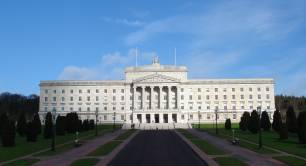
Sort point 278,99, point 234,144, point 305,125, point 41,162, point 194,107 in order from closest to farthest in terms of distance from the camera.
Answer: point 41,162
point 305,125
point 234,144
point 194,107
point 278,99

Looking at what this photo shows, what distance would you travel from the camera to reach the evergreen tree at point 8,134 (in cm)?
4769

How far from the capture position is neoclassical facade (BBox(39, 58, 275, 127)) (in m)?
143

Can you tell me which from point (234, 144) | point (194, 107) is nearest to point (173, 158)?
point (234, 144)

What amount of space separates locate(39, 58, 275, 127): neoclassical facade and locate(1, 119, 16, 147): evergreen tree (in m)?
91.7

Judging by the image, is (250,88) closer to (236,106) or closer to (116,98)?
(236,106)

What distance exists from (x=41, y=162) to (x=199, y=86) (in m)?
117

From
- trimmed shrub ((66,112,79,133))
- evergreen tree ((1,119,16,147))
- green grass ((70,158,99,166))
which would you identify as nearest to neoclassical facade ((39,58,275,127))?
trimmed shrub ((66,112,79,133))

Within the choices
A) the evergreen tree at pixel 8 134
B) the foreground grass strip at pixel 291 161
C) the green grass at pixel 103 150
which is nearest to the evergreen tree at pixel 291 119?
the foreground grass strip at pixel 291 161

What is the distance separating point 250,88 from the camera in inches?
5748

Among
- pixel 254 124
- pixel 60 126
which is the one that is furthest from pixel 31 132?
pixel 254 124

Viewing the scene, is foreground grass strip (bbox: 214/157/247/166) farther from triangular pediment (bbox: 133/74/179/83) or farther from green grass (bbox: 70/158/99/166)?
triangular pediment (bbox: 133/74/179/83)

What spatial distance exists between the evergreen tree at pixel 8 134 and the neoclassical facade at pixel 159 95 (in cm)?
9172

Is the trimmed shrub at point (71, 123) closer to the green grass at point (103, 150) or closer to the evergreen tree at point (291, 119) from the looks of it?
the green grass at point (103, 150)

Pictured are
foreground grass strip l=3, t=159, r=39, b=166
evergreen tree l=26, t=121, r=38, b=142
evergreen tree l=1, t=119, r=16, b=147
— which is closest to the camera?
foreground grass strip l=3, t=159, r=39, b=166
